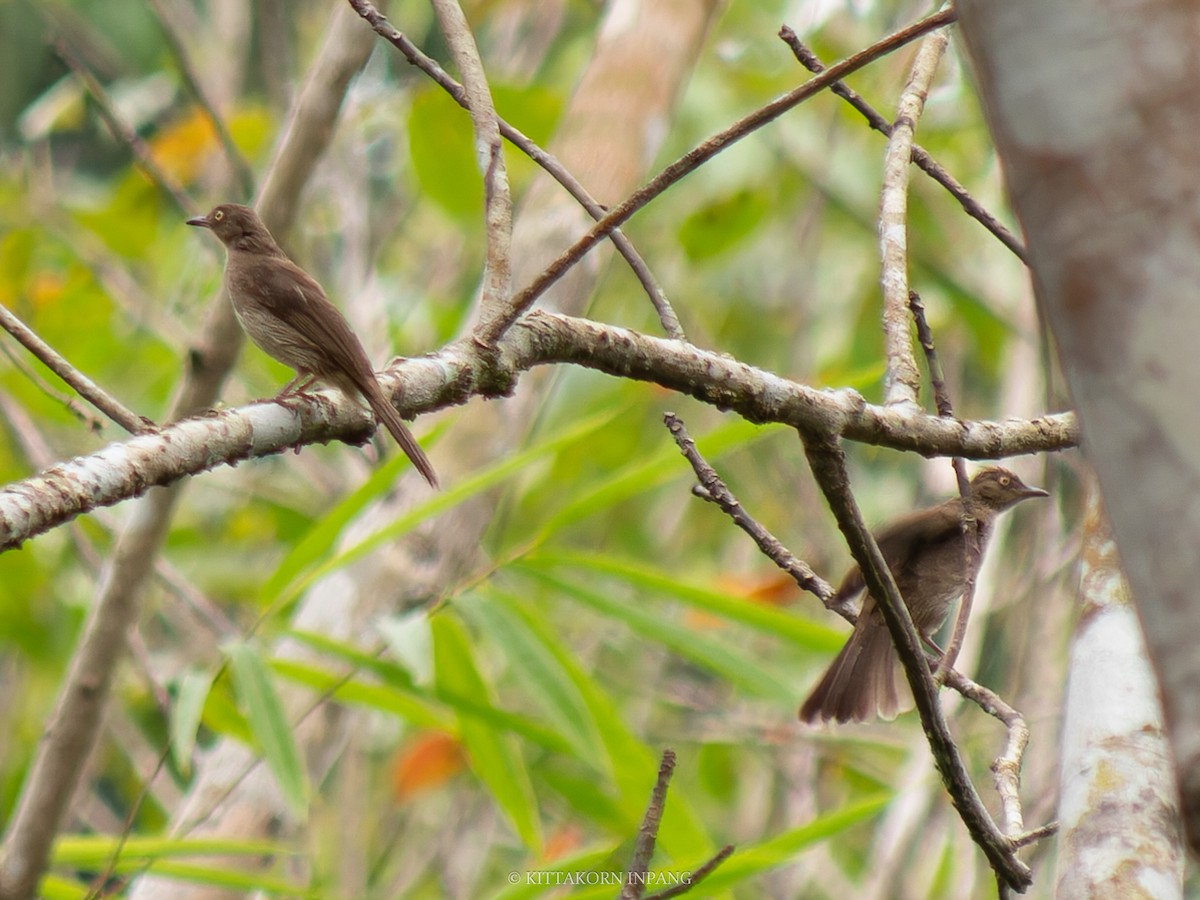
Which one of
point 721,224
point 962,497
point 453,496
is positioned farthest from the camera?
point 721,224

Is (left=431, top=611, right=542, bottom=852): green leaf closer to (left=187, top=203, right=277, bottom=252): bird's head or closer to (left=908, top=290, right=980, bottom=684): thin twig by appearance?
(left=187, top=203, right=277, bottom=252): bird's head

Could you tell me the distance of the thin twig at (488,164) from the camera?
236 cm

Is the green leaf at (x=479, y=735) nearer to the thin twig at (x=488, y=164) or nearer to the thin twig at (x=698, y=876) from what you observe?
the thin twig at (x=698, y=876)

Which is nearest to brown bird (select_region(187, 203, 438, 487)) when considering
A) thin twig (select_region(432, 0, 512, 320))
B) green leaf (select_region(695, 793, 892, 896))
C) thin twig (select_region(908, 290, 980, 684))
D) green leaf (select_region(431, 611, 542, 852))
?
green leaf (select_region(431, 611, 542, 852))

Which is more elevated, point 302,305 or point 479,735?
point 302,305

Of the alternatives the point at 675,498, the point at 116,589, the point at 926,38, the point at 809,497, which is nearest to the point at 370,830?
the point at 675,498

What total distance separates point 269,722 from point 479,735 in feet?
2.75

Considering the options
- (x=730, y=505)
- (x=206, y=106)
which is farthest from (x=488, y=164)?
(x=206, y=106)

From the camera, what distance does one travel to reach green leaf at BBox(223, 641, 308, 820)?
3.88m

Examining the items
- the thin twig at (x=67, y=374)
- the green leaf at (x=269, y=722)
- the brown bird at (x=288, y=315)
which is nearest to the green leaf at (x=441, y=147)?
the brown bird at (x=288, y=315)

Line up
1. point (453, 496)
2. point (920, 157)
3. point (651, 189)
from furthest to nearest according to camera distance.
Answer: point (453, 496), point (920, 157), point (651, 189)

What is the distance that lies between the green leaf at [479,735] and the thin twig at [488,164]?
220 cm

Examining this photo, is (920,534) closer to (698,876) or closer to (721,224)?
(698,876)

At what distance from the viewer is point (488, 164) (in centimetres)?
254
